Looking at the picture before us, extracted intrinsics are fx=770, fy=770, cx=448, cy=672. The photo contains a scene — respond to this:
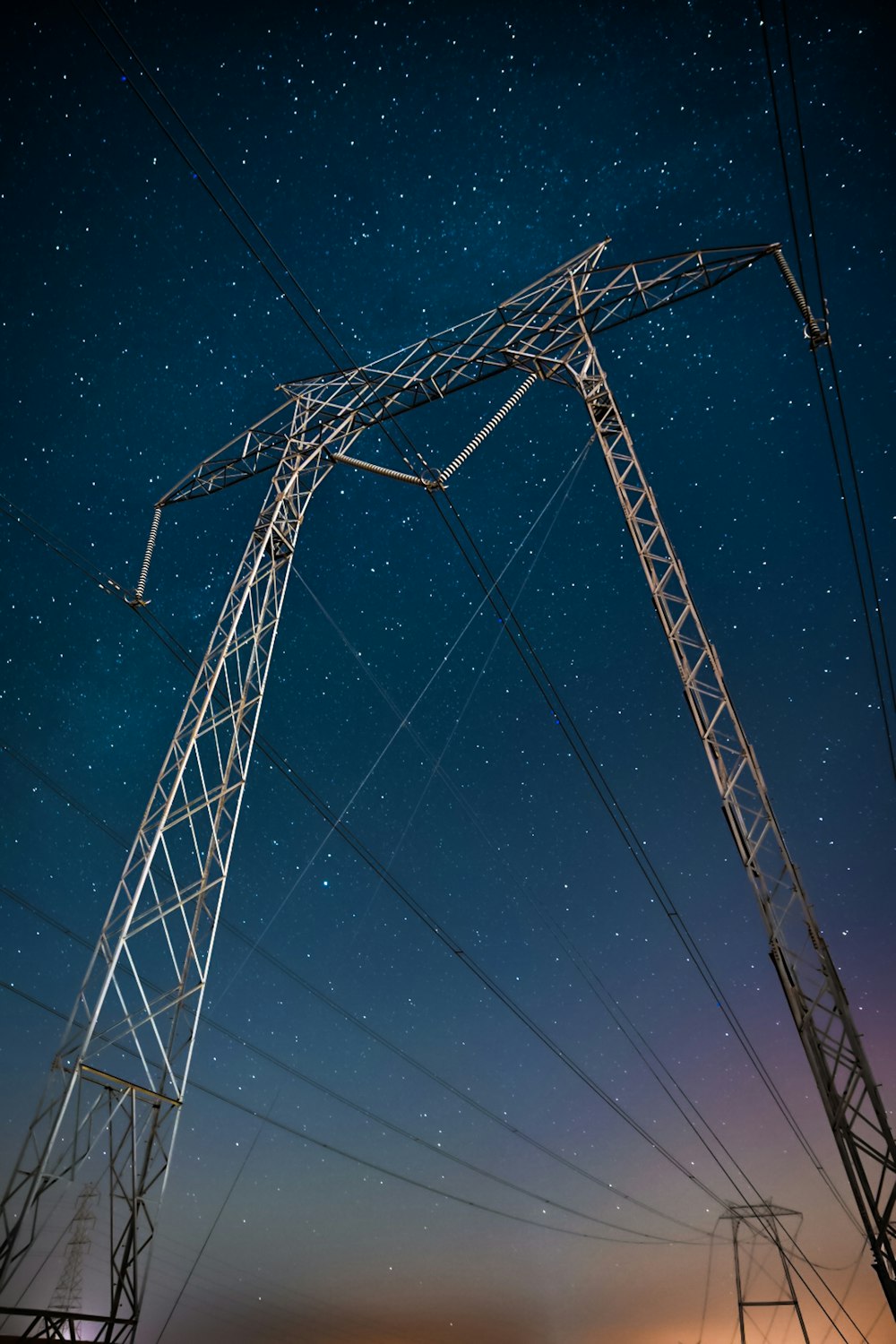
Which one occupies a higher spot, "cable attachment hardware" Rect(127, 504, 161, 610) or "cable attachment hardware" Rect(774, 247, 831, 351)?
"cable attachment hardware" Rect(774, 247, 831, 351)

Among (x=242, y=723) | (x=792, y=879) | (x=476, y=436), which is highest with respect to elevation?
(x=476, y=436)

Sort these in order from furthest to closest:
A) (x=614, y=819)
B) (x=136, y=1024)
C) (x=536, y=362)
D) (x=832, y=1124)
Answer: (x=614, y=819) → (x=536, y=362) → (x=136, y=1024) → (x=832, y=1124)

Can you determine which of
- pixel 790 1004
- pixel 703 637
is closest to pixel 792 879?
pixel 790 1004

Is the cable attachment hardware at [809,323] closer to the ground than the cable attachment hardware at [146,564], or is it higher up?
higher up

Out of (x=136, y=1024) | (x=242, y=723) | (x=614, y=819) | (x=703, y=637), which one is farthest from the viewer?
(x=614, y=819)

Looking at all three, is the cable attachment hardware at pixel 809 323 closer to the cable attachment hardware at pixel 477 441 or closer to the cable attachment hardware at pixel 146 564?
the cable attachment hardware at pixel 477 441

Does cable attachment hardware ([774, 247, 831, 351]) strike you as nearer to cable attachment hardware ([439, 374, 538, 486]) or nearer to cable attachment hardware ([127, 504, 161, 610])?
cable attachment hardware ([439, 374, 538, 486])

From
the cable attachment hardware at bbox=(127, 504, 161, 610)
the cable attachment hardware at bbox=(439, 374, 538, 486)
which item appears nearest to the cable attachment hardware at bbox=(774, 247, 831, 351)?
the cable attachment hardware at bbox=(439, 374, 538, 486)

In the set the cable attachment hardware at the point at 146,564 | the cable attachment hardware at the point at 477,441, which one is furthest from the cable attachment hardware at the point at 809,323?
the cable attachment hardware at the point at 146,564

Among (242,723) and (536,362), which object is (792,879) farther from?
(536,362)

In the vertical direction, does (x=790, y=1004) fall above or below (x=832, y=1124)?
above

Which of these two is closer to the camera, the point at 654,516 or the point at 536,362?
the point at 654,516

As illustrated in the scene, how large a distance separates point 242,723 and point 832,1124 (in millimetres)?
9630

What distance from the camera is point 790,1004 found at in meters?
8.90
